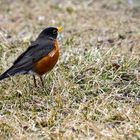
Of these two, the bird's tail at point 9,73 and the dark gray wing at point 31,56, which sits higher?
the dark gray wing at point 31,56

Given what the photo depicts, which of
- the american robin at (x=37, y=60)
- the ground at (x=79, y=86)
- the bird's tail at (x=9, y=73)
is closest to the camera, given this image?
the ground at (x=79, y=86)

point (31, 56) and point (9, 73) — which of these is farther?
point (31, 56)

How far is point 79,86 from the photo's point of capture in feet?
19.4

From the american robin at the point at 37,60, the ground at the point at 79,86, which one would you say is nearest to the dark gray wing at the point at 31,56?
the american robin at the point at 37,60

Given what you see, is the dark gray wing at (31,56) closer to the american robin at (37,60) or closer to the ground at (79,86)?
the american robin at (37,60)

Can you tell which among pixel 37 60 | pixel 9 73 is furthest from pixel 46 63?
pixel 9 73

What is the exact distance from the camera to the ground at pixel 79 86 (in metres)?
4.82

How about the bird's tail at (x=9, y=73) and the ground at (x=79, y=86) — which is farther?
the bird's tail at (x=9, y=73)

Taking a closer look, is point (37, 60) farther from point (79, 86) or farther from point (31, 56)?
point (79, 86)

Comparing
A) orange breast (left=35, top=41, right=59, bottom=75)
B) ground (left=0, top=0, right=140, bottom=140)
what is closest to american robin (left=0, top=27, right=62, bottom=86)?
orange breast (left=35, top=41, right=59, bottom=75)

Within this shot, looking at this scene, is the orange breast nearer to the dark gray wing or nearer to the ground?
the dark gray wing

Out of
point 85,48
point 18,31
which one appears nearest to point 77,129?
point 85,48

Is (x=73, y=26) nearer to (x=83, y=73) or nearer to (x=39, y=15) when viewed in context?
(x=39, y=15)

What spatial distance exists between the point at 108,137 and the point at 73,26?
15.5 ft
